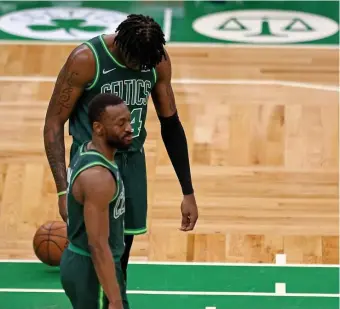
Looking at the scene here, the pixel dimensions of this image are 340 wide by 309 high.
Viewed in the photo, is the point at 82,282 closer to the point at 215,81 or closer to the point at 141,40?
the point at 141,40

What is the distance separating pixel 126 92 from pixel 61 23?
21.2 ft

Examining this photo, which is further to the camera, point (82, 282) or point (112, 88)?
point (112, 88)

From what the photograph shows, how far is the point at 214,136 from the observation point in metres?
8.95

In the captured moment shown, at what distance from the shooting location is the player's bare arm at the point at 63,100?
5.11 m

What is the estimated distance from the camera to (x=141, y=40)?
4922mm

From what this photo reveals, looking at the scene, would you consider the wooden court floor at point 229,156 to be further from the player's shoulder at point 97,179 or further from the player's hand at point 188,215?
the player's shoulder at point 97,179

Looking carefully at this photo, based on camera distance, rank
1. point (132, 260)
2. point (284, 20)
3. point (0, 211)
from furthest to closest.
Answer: point (284, 20) → point (0, 211) → point (132, 260)

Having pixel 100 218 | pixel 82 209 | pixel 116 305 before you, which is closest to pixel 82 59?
pixel 82 209

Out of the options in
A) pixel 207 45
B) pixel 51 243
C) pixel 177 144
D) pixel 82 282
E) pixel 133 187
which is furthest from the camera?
pixel 207 45

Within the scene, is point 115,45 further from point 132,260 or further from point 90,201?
point 132,260

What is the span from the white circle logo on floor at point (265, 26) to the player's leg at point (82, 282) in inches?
262

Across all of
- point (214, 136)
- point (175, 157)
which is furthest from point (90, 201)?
point (214, 136)

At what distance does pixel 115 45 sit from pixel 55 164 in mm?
691

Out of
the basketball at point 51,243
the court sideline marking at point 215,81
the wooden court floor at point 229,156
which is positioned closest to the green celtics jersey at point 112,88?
the basketball at point 51,243
